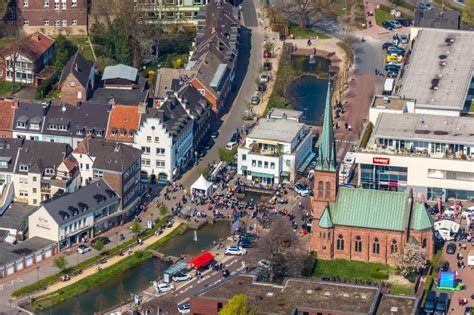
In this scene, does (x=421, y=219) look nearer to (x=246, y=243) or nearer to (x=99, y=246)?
(x=246, y=243)

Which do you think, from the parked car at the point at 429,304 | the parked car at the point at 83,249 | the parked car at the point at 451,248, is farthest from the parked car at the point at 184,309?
the parked car at the point at 451,248

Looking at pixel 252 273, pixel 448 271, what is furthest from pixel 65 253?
pixel 448 271

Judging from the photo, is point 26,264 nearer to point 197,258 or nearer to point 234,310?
point 197,258

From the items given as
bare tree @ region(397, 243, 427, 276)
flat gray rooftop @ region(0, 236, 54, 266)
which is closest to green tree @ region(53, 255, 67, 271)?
flat gray rooftop @ region(0, 236, 54, 266)

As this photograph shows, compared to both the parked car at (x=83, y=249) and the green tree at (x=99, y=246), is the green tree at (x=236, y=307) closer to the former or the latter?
the green tree at (x=99, y=246)

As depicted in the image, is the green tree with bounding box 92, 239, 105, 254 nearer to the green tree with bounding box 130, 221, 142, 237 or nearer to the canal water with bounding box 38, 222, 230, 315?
the green tree with bounding box 130, 221, 142, 237
